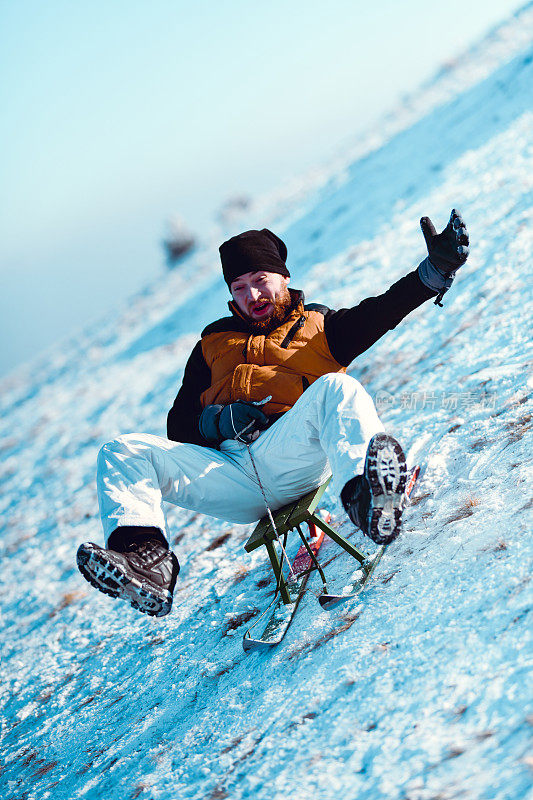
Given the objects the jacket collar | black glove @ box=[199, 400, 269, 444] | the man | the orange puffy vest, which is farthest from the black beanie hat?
black glove @ box=[199, 400, 269, 444]

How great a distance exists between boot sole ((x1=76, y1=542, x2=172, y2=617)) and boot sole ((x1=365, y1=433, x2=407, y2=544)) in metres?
0.83

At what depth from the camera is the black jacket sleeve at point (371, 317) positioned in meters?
2.70

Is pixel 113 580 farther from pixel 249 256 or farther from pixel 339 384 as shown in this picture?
pixel 249 256

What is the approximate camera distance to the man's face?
310 cm

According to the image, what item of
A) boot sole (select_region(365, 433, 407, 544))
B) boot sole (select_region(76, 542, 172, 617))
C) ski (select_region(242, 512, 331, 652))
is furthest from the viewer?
ski (select_region(242, 512, 331, 652))

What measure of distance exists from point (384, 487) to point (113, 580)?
3.36ft

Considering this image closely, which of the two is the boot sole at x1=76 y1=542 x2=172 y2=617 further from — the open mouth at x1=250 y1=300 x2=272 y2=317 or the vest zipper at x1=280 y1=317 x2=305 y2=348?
the open mouth at x1=250 y1=300 x2=272 y2=317

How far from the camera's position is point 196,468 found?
2.83 m

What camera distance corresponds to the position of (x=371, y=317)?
2791 millimetres

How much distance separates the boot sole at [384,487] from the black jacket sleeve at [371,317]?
79cm

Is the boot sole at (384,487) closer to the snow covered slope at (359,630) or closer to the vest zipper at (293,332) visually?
the snow covered slope at (359,630)

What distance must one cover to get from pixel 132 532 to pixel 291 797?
1116 mm

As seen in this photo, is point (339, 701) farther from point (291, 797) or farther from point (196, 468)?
point (196, 468)

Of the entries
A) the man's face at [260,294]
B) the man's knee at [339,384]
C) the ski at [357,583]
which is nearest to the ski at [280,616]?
the ski at [357,583]
